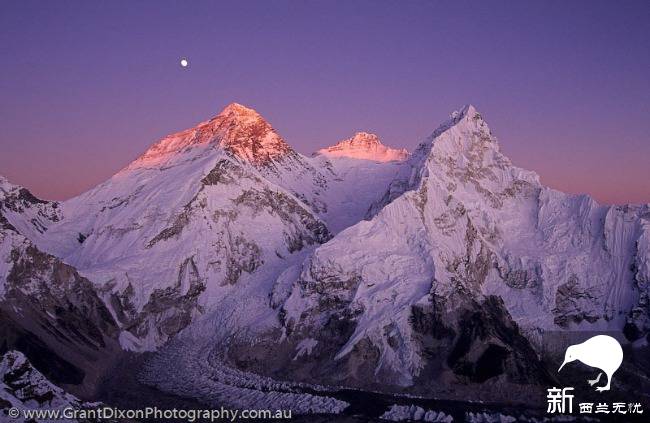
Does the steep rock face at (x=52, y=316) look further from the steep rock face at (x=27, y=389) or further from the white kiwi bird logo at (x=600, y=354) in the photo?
the white kiwi bird logo at (x=600, y=354)

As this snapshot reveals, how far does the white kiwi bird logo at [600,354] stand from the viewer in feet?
420

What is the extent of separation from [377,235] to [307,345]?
32.0 metres

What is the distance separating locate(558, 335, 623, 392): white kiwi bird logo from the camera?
12800 cm

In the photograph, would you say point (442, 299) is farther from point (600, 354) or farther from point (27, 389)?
point (27, 389)

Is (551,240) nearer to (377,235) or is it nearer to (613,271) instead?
(613,271)

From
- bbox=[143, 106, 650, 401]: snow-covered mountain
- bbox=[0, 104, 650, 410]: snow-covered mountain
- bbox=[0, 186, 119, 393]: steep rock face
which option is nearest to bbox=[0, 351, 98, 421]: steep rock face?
bbox=[0, 186, 119, 393]: steep rock face

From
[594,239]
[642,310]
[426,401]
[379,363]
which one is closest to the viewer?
[426,401]

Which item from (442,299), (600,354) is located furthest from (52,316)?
(600,354)

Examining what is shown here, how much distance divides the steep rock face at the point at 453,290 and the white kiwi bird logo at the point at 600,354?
775 centimetres

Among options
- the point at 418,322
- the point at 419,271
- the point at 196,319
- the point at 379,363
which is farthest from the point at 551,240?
the point at 196,319

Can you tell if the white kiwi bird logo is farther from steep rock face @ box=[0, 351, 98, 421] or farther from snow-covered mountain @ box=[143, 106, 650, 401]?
steep rock face @ box=[0, 351, 98, 421]

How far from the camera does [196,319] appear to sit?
18188cm

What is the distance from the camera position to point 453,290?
154m

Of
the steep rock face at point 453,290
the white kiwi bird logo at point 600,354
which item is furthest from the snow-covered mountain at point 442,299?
the white kiwi bird logo at point 600,354
